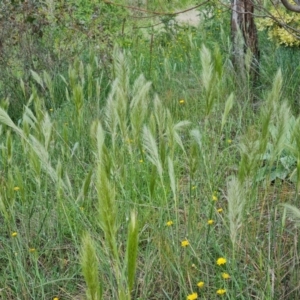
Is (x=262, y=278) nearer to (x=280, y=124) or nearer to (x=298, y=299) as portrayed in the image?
(x=298, y=299)

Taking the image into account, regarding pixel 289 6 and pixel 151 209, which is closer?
pixel 151 209

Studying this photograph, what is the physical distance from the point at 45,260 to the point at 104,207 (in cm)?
124

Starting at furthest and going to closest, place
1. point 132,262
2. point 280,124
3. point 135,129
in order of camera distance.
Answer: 1. point 135,129
2. point 280,124
3. point 132,262

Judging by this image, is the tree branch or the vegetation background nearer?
the vegetation background

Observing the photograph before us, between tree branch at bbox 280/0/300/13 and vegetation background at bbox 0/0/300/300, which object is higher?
→ tree branch at bbox 280/0/300/13

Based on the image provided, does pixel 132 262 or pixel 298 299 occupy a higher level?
pixel 132 262

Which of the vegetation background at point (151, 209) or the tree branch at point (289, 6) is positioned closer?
the vegetation background at point (151, 209)

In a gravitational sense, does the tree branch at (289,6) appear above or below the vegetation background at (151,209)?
above

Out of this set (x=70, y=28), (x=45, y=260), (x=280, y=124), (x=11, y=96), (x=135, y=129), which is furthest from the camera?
(x=70, y=28)

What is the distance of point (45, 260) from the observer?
86.5 inches

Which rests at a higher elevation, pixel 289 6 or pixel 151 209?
pixel 289 6

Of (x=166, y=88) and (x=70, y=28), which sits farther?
(x=70, y=28)

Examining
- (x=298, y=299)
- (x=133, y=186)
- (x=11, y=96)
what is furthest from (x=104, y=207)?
(x=11, y=96)

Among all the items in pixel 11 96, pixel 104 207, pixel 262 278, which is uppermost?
pixel 104 207
